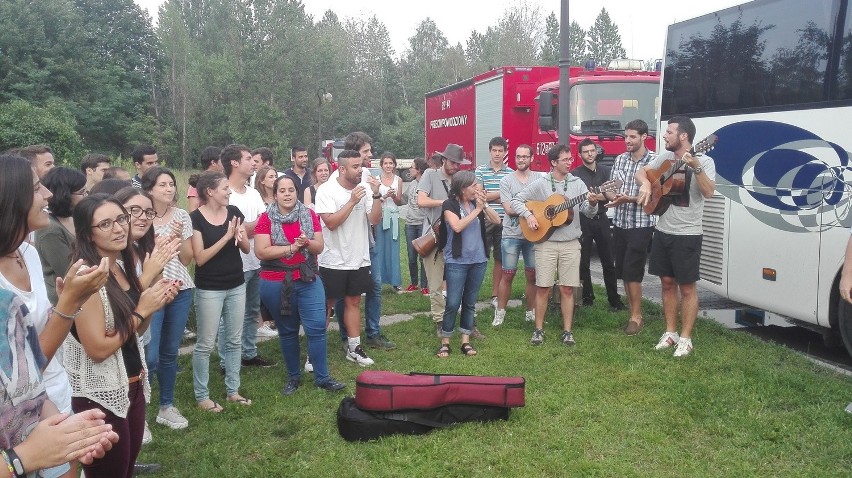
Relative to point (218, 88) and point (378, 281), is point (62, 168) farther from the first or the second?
point (218, 88)

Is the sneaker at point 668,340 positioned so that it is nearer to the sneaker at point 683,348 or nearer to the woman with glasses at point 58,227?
the sneaker at point 683,348

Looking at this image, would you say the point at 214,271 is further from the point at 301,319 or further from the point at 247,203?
the point at 247,203

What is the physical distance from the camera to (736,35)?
23.7 ft

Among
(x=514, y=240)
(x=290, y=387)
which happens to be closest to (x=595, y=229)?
(x=514, y=240)

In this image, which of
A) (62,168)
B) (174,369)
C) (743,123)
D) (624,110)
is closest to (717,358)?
(743,123)

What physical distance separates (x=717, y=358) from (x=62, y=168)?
5294 mm

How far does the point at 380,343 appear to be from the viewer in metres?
6.95

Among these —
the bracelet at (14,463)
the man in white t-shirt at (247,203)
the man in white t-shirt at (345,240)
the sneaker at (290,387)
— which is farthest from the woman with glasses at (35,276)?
the man in white t-shirt at (345,240)

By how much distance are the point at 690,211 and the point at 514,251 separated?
1.92m

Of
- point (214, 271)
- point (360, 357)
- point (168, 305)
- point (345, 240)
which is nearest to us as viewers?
point (168, 305)

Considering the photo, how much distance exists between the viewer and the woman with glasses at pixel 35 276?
2.11m

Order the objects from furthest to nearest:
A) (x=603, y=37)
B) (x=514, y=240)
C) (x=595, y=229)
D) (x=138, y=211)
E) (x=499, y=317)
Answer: (x=603, y=37)
(x=595, y=229)
(x=499, y=317)
(x=514, y=240)
(x=138, y=211)

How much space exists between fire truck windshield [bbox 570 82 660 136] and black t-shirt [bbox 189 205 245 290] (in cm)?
785

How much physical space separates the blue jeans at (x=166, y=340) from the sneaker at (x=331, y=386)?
119cm
